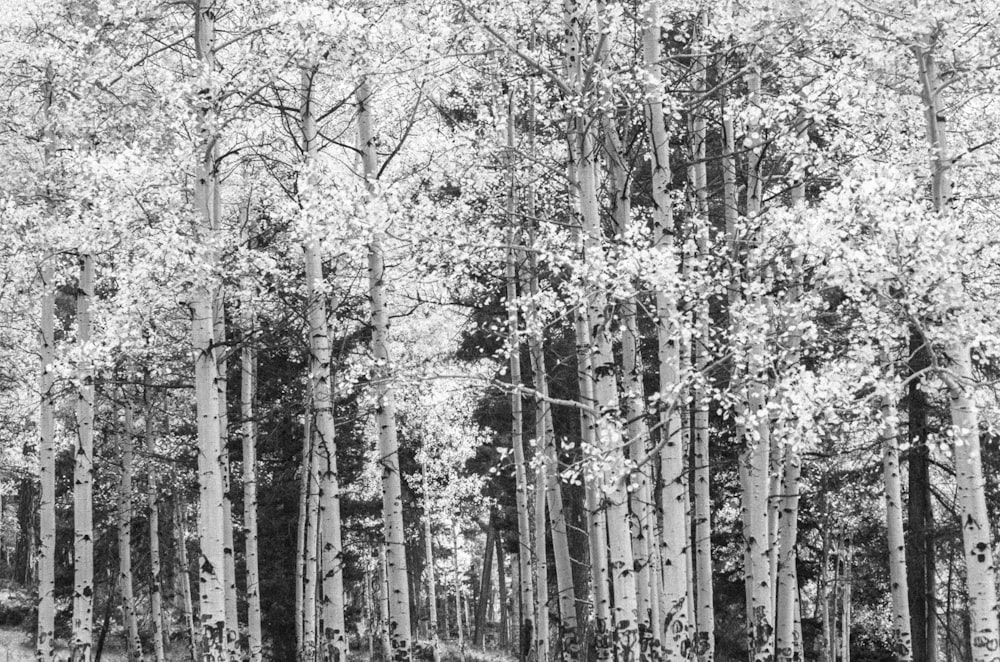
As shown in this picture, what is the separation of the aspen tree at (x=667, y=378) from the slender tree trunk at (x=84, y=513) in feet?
27.1

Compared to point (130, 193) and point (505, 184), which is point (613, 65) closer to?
point (505, 184)

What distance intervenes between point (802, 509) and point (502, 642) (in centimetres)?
2081

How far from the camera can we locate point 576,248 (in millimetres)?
9531

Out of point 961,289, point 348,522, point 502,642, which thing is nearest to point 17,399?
point 348,522

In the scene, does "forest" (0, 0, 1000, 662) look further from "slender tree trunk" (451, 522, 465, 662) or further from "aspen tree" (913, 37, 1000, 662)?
"slender tree trunk" (451, 522, 465, 662)

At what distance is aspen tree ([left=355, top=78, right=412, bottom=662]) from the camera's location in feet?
32.7

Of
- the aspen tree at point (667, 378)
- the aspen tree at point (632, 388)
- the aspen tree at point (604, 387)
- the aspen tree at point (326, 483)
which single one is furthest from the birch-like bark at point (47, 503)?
the aspen tree at point (667, 378)

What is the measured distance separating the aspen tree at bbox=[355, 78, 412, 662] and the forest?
0.06 meters

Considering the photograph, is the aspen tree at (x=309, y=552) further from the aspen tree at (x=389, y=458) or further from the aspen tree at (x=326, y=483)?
the aspen tree at (x=326, y=483)

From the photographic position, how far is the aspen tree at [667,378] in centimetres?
816

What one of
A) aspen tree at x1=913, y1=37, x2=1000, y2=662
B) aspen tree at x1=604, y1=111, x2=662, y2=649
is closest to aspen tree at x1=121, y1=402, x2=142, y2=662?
aspen tree at x1=604, y1=111, x2=662, y2=649

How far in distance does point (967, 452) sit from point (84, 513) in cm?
1127

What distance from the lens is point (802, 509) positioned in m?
18.7

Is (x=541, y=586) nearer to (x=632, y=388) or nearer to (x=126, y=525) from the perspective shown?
(x=632, y=388)
